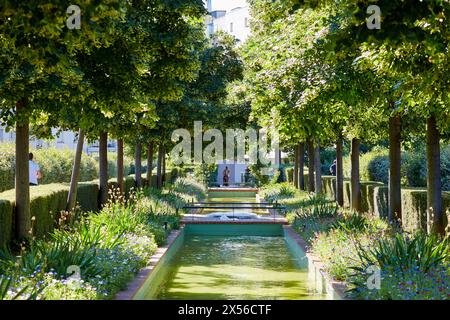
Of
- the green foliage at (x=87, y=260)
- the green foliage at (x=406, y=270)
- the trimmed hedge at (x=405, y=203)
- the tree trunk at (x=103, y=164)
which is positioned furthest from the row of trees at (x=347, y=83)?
the tree trunk at (x=103, y=164)

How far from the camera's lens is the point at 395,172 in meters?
14.7

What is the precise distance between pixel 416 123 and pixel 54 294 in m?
10.7

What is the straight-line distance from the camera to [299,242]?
14.7 m

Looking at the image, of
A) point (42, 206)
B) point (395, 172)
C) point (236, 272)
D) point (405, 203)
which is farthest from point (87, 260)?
point (405, 203)

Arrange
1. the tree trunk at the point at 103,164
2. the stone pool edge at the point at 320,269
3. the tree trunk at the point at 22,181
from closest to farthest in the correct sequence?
1. the stone pool edge at the point at 320,269
2. the tree trunk at the point at 22,181
3. the tree trunk at the point at 103,164

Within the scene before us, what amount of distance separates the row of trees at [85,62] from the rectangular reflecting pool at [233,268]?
282 cm

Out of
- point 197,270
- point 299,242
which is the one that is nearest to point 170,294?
point 197,270

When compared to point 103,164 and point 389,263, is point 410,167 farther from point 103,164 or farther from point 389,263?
→ point 389,263

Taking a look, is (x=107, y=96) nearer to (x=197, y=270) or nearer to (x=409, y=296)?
(x=197, y=270)

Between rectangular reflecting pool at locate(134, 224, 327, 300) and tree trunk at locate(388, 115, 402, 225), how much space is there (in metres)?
2.39

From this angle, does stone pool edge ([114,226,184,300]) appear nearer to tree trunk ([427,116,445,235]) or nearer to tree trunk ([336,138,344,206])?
tree trunk ([427,116,445,235])

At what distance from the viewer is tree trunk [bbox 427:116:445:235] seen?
1193 centimetres

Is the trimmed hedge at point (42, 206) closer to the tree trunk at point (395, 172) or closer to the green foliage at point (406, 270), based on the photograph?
the green foliage at point (406, 270)

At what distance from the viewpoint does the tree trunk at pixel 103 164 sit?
60.3 feet
